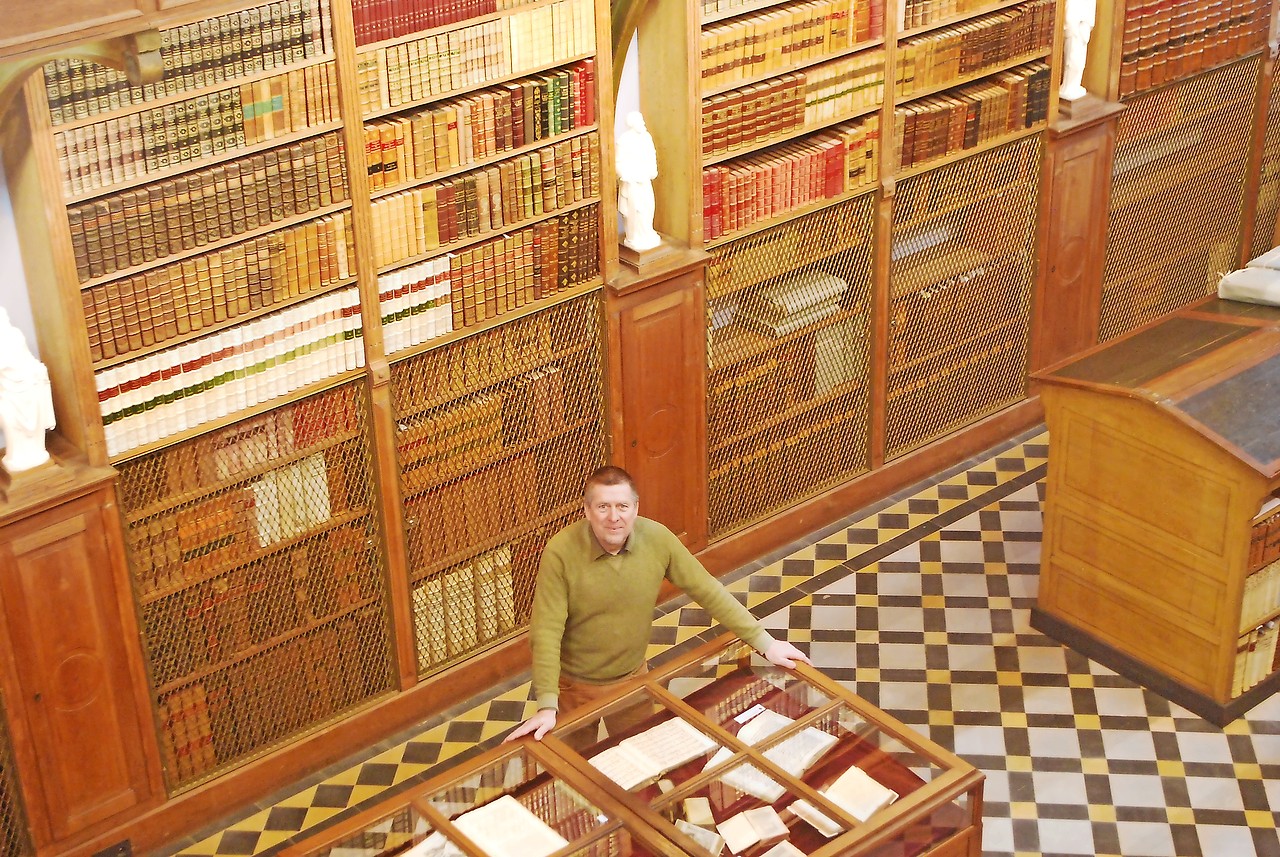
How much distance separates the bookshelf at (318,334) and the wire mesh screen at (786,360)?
2.33ft

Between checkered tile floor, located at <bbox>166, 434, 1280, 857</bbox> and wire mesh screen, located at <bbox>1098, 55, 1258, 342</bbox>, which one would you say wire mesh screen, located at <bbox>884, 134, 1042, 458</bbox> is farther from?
wire mesh screen, located at <bbox>1098, 55, 1258, 342</bbox>

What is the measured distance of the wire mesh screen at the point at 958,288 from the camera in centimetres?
745

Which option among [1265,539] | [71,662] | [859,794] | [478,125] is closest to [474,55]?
[478,125]

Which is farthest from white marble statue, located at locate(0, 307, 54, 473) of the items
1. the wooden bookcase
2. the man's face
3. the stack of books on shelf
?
the stack of books on shelf

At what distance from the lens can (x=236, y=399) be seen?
5.50 metres

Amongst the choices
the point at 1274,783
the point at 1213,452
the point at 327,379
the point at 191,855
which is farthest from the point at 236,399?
the point at 1274,783

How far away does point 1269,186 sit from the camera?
29.8ft

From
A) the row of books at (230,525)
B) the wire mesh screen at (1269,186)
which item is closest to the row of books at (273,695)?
the row of books at (230,525)

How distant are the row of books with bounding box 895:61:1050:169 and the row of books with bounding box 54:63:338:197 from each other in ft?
9.13

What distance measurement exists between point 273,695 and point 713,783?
6.97 feet

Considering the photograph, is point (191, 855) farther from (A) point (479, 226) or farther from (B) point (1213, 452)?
(B) point (1213, 452)

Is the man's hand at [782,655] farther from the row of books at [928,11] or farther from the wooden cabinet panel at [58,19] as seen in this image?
the row of books at [928,11]

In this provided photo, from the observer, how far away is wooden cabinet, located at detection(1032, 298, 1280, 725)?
5.91m

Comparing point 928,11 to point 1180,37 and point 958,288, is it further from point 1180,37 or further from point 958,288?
point 1180,37
